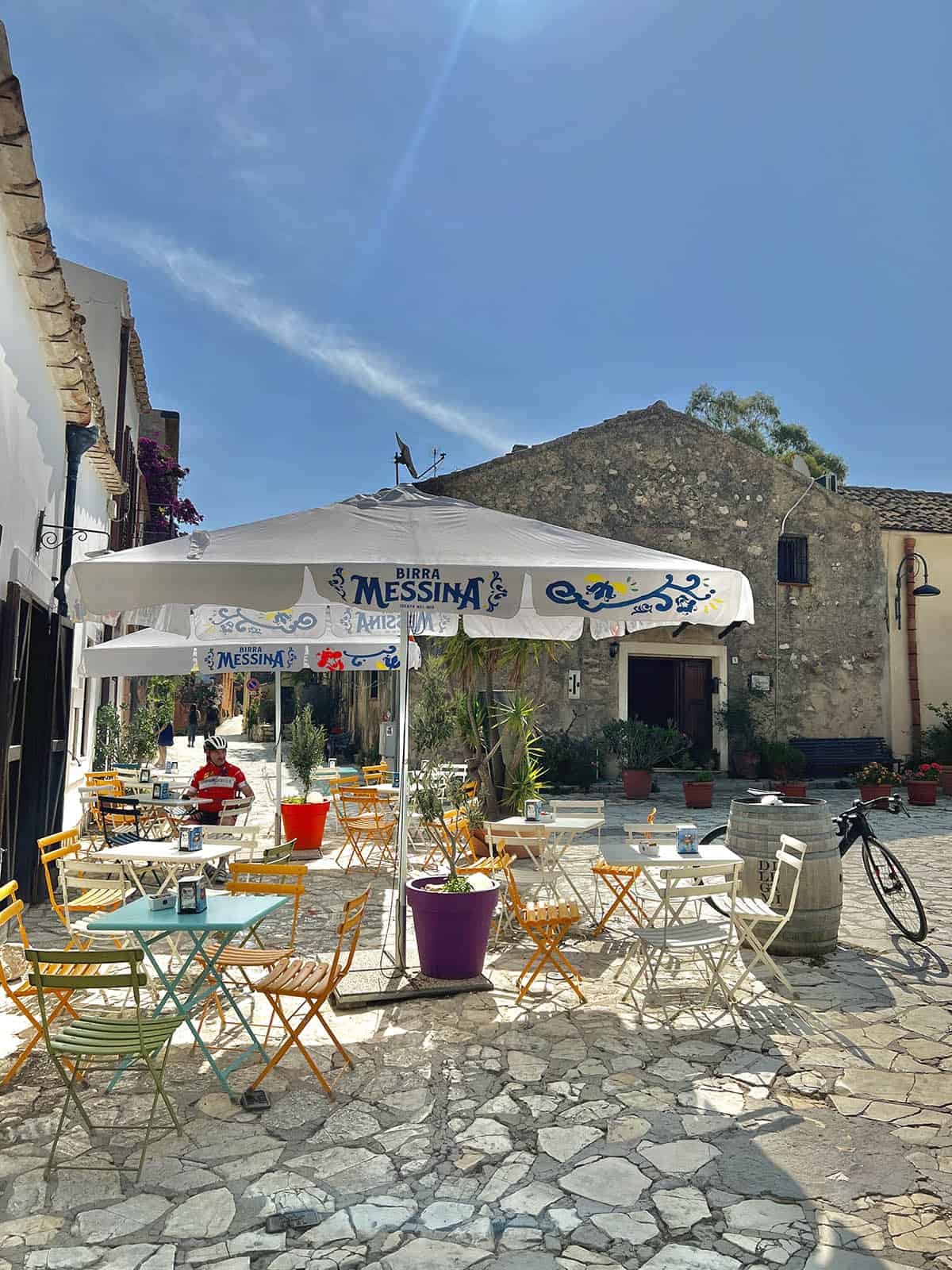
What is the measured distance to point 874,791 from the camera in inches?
A: 540

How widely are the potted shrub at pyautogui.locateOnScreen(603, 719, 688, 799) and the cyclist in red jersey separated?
26.6 ft

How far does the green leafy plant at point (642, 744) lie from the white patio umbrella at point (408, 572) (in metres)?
9.77

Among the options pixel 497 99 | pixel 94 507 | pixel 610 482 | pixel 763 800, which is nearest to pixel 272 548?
pixel 763 800

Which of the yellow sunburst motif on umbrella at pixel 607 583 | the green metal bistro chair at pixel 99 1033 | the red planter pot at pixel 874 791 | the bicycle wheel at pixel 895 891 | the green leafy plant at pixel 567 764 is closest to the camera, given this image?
the green metal bistro chair at pixel 99 1033

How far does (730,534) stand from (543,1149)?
49.6ft

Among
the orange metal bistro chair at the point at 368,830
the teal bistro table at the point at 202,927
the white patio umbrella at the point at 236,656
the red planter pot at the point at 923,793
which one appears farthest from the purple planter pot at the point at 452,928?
the red planter pot at the point at 923,793

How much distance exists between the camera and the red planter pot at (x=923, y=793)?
13867 millimetres

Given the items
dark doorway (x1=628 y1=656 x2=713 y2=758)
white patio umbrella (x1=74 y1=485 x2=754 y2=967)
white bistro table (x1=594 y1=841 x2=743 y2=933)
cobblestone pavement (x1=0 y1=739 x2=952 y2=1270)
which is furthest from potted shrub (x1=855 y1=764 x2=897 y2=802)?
white patio umbrella (x1=74 y1=485 x2=754 y2=967)

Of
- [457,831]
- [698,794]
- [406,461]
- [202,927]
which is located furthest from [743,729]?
[202,927]

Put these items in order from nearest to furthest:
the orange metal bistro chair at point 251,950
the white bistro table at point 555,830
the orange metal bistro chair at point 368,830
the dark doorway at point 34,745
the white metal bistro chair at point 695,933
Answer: the orange metal bistro chair at point 251,950 < the white metal bistro chair at point 695,933 < the white bistro table at point 555,830 < the dark doorway at point 34,745 < the orange metal bistro chair at point 368,830

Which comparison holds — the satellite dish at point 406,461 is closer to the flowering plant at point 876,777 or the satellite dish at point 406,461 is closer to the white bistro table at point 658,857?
the flowering plant at point 876,777

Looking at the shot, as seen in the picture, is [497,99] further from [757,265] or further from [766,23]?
[757,265]

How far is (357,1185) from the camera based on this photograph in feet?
9.75

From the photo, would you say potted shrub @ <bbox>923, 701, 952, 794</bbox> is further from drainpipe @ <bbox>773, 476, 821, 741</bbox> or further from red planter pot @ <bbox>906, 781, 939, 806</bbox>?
drainpipe @ <bbox>773, 476, 821, 741</bbox>
